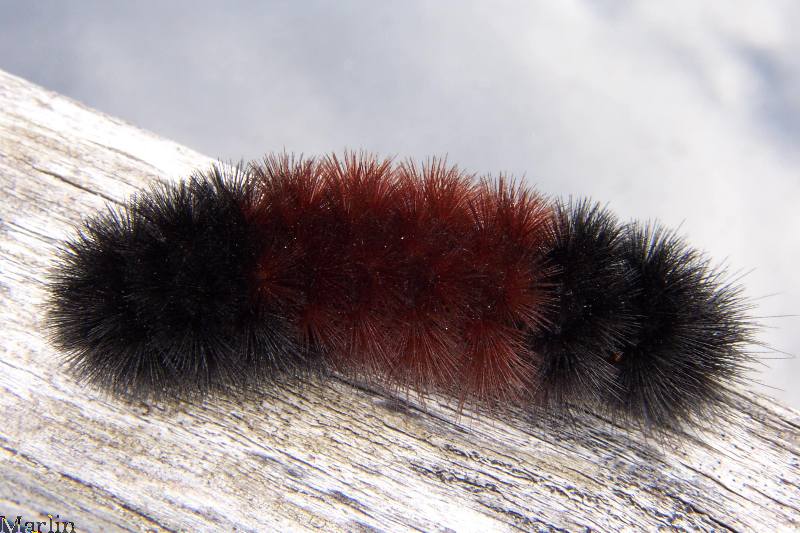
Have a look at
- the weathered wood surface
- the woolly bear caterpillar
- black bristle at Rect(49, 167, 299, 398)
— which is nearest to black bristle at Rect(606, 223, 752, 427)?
the woolly bear caterpillar

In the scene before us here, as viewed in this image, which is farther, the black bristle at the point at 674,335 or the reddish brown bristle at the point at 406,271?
the black bristle at the point at 674,335

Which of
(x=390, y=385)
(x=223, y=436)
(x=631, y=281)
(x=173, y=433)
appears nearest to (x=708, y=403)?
(x=631, y=281)

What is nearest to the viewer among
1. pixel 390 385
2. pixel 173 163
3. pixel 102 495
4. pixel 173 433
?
pixel 102 495

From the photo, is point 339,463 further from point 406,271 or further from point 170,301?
point 170,301

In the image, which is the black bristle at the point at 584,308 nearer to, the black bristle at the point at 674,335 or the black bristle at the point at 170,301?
the black bristle at the point at 674,335

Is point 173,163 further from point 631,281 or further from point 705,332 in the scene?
point 705,332

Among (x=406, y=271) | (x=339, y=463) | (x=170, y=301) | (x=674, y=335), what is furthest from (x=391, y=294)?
(x=674, y=335)

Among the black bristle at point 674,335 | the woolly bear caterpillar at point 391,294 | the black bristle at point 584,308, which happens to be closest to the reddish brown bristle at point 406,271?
the woolly bear caterpillar at point 391,294
